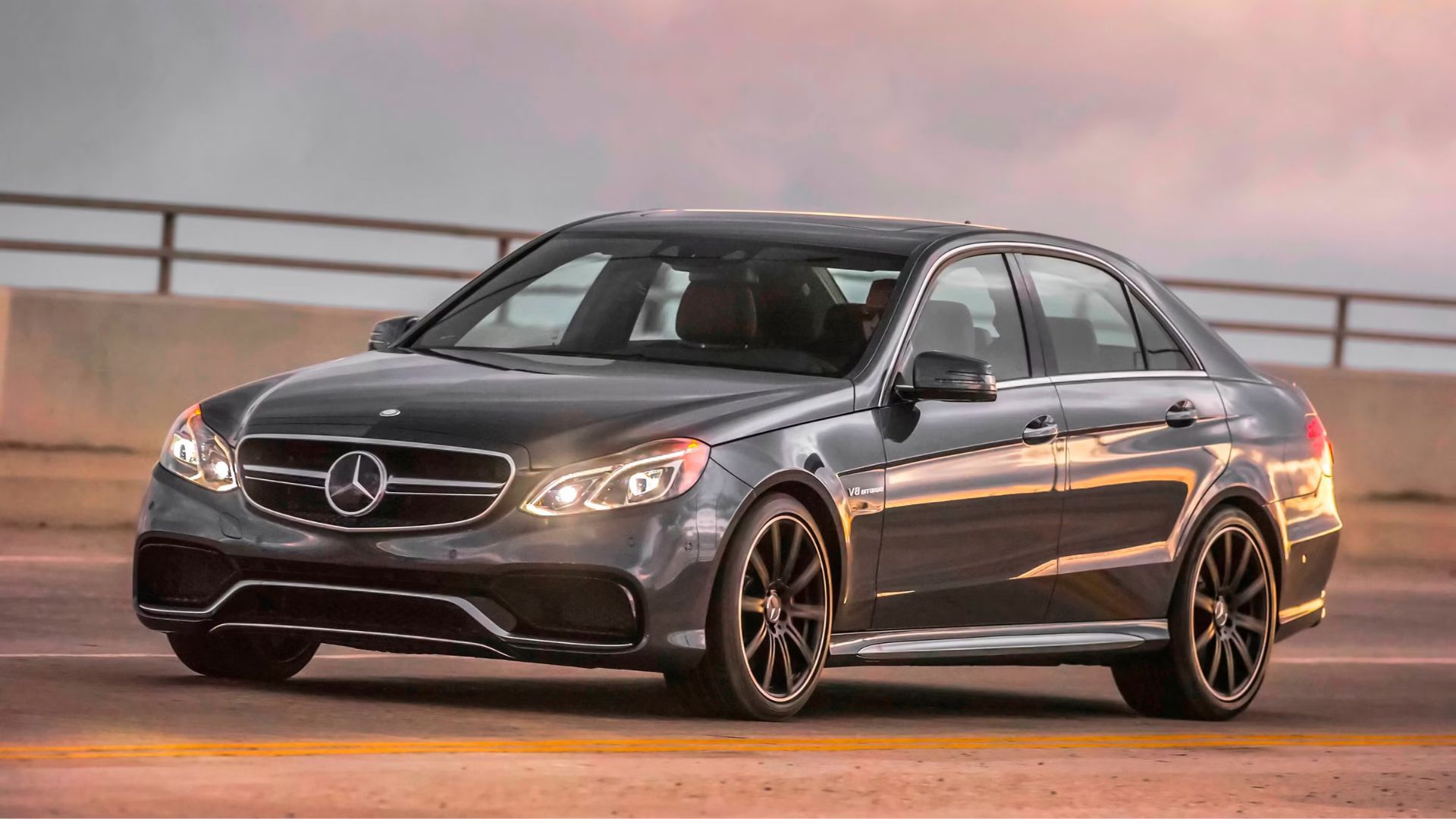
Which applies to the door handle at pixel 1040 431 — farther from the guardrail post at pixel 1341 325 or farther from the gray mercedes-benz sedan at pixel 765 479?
the guardrail post at pixel 1341 325

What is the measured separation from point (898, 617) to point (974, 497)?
53 centimetres

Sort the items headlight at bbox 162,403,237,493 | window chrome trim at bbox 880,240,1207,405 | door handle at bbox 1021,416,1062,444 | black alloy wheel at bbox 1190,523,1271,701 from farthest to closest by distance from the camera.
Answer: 1. black alloy wheel at bbox 1190,523,1271,701
2. door handle at bbox 1021,416,1062,444
3. window chrome trim at bbox 880,240,1207,405
4. headlight at bbox 162,403,237,493

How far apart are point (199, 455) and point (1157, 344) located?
392 centimetres

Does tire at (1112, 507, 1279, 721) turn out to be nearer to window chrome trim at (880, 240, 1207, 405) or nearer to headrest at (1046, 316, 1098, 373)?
window chrome trim at (880, 240, 1207, 405)

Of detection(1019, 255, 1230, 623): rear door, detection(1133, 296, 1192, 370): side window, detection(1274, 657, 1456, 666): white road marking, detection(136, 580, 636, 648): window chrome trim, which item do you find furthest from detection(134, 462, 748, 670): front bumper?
detection(1274, 657, 1456, 666): white road marking

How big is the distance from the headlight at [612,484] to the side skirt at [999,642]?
951 millimetres

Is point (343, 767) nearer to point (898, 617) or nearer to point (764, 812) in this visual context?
point (764, 812)

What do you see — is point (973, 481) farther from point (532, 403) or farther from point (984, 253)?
point (532, 403)

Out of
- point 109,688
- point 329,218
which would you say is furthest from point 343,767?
point 329,218

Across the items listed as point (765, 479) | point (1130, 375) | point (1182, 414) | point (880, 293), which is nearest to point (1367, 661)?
point (1182, 414)

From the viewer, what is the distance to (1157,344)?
36.6 feet

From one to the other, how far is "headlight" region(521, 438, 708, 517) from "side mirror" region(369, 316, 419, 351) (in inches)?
73.1

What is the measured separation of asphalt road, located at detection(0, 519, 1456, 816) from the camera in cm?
689

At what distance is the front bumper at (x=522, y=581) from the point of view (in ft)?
27.5
